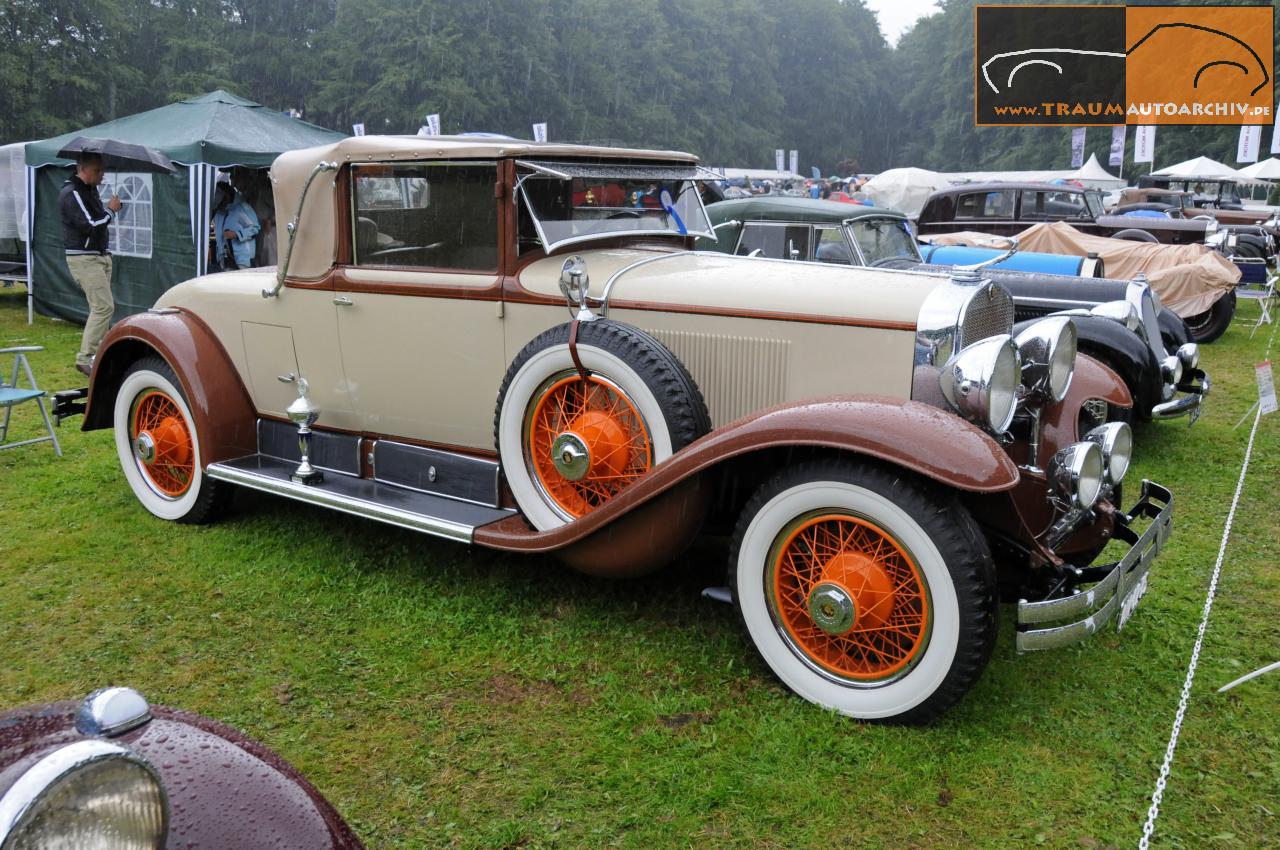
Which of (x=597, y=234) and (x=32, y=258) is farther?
(x=32, y=258)

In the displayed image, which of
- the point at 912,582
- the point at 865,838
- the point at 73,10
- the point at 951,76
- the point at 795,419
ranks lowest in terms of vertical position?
the point at 865,838

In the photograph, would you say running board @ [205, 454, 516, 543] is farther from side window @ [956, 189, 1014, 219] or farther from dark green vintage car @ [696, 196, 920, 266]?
side window @ [956, 189, 1014, 219]

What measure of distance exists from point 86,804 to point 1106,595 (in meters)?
2.86

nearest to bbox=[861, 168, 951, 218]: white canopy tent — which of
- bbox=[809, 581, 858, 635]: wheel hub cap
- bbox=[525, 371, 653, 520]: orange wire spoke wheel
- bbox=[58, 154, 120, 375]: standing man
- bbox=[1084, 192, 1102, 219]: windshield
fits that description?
bbox=[1084, 192, 1102, 219]: windshield

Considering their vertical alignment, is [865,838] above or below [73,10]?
below

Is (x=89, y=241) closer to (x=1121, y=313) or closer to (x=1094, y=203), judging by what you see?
(x=1121, y=313)

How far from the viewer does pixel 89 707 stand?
55.2 inches

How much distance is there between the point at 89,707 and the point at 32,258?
40.5 ft

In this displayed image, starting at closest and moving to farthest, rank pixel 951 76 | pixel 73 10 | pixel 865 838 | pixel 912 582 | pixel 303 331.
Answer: pixel 865 838, pixel 912 582, pixel 303 331, pixel 73 10, pixel 951 76

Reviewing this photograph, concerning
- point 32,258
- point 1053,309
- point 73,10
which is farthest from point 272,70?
point 1053,309

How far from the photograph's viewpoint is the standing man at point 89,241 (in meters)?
8.48

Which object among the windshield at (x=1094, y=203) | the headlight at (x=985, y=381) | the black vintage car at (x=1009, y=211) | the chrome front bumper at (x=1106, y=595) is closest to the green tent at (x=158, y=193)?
the black vintage car at (x=1009, y=211)

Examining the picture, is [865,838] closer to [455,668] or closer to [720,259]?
[455,668]

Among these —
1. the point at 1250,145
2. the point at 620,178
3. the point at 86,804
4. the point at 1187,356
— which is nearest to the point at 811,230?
the point at 1187,356
